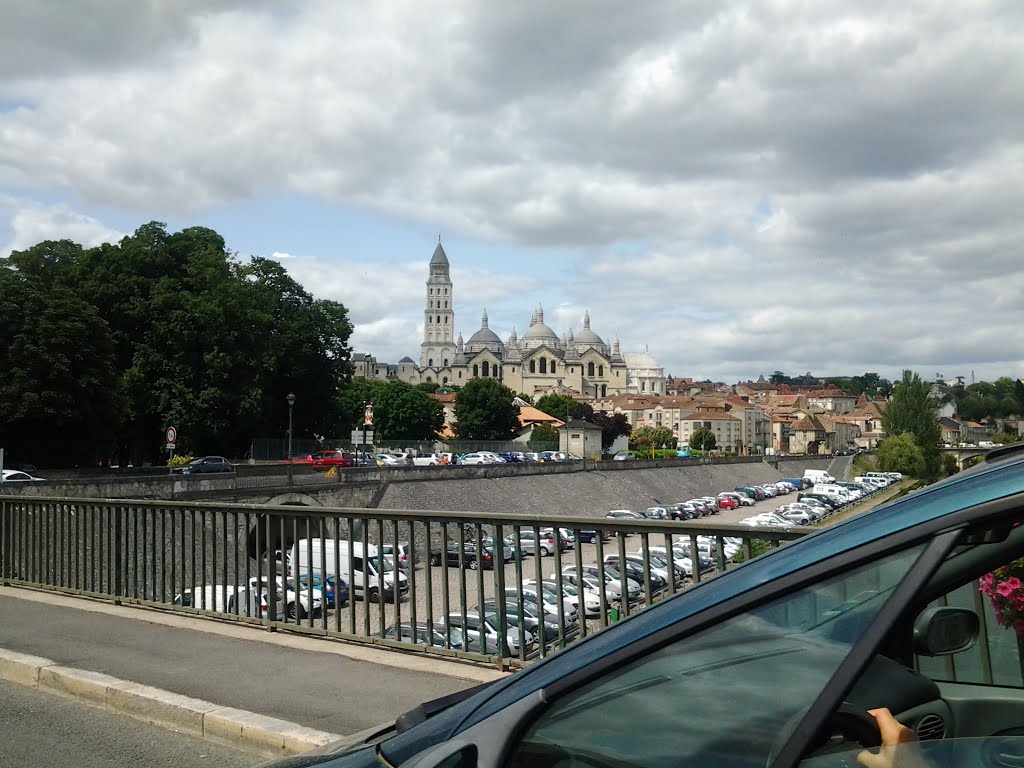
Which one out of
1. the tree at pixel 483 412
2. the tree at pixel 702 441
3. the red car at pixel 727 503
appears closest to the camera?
the red car at pixel 727 503

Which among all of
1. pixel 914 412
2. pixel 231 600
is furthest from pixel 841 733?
pixel 914 412

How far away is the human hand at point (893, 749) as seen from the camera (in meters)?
1.83

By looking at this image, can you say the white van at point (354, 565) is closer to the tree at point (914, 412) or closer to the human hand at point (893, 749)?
the human hand at point (893, 749)

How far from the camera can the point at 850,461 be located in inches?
5202

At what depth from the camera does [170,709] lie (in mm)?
6031

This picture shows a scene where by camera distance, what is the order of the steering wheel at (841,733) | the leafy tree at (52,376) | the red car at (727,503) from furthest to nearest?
the red car at (727,503) → the leafy tree at (52,376) → the steering wheel at (841,733)

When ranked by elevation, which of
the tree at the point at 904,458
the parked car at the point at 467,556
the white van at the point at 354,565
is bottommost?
the tree at the point at 904,458

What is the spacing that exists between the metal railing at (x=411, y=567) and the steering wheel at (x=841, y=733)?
131 inches

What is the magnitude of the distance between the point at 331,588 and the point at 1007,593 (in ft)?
22.4

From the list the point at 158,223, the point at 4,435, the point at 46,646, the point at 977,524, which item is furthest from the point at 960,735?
the point at 158,223

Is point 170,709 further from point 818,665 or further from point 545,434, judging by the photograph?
point 545,434

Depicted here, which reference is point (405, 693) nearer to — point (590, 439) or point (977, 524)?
point (977, 524)

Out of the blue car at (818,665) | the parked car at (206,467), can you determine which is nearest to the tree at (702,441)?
the parked car at (206,467)

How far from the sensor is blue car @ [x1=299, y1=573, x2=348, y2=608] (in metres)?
8.12
